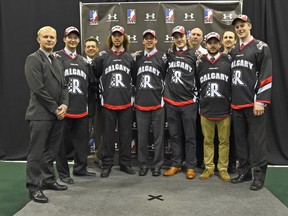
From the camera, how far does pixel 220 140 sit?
11.8 ft

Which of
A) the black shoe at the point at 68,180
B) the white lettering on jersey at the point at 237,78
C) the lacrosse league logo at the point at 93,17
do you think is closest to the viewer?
the white lettering on jersey at the point at 237,78

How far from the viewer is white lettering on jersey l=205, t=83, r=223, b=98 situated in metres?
3.47

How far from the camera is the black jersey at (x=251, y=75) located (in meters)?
3.14

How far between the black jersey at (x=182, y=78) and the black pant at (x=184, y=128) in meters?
0.08

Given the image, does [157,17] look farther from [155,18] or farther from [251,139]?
[251,139]

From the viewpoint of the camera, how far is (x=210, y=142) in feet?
11.9

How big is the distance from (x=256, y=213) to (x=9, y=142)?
12.4 ft

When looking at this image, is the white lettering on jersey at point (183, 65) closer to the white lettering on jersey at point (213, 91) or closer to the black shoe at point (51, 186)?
the white lettering on jersey at point (213, 91)

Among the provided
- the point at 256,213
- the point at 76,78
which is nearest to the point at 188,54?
the point at 76,78

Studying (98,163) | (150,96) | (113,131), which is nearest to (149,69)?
(150,96)

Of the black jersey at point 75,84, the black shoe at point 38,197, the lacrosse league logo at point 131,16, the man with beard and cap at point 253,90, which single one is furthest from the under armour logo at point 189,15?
the black shoe at point 38,197

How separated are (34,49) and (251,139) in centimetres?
340

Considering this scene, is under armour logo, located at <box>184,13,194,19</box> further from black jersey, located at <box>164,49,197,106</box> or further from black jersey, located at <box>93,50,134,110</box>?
black jersey, located at <box>93,50,134,110</box>

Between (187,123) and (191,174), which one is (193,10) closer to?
(187,123)
